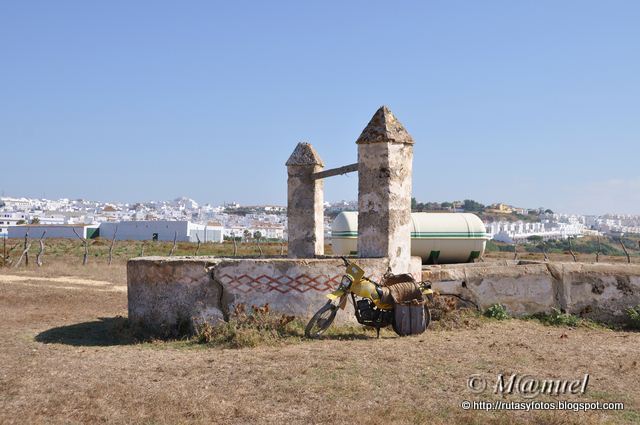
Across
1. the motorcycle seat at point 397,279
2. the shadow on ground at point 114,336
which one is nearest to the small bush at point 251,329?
the shadow on ground at point 114,336

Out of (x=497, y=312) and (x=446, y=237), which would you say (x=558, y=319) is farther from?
(x=446, y=237)

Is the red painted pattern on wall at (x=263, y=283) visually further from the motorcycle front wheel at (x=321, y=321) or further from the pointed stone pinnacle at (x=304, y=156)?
the pointed stone pinnacle at (x=304, y=156)

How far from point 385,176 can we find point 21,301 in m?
8.51

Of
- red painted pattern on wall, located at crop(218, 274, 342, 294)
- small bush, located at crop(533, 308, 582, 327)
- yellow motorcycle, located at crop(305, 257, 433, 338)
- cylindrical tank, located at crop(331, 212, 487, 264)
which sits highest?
cylindrical tank, located at crop(331, 212, 487, 264)

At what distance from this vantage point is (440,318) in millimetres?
10617

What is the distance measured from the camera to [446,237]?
1491 cm

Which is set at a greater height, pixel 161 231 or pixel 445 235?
pixel 161 231

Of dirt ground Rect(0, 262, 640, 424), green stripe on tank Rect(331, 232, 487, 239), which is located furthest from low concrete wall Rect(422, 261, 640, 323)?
green stripe on tank Rect(331, 232, 487, 239)

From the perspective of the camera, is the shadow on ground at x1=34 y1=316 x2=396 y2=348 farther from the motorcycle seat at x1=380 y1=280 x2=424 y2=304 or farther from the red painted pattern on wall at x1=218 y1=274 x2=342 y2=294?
the red painted pattern on wall at x1=218 y1=274 x2=342 y2=294

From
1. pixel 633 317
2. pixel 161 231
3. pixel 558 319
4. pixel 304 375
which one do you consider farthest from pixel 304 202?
pixel 161 231

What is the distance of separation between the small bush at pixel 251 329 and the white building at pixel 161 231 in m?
66.7

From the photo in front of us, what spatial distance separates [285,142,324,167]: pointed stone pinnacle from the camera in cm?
1280

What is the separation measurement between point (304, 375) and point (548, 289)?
5.98 m

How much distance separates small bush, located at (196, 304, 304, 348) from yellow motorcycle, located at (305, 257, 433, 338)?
0.36 meters
